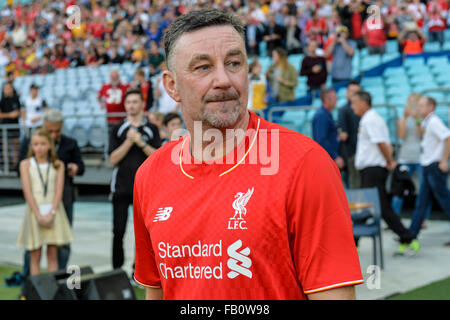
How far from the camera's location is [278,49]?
11969 mm

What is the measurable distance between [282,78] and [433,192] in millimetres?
4737

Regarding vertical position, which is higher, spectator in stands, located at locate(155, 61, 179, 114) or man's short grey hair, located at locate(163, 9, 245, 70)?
man's short grey hair, located at locate(163, 9, 245, 70)

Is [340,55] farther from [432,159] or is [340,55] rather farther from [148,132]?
[148,132]

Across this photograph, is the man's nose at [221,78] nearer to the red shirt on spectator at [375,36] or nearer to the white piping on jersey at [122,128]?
the white piping on jersey at [122,128]

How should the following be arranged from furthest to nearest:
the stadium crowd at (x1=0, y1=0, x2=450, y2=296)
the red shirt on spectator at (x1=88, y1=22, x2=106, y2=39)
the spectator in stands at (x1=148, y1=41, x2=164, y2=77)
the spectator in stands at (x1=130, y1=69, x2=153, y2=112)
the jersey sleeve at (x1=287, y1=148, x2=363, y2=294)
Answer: the red shirt on spectator at (x1=88, y1=22, x2=106, y2=39)
the spectator in stands at (x1=148, y1=41, x2=164, y2=77)
the spectator in stands at (x1=130, y1=69, x2=153, y2=112)
the stadium crowd at (x1=0, y1=0, x2=450, y2=296)
the jersey sleeve at (x1=287, y1=148, x2=363, y2=294)

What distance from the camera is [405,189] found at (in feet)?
28.1

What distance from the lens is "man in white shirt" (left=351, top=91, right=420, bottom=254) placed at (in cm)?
772

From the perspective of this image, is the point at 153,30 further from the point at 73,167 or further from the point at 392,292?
the point at 392,292

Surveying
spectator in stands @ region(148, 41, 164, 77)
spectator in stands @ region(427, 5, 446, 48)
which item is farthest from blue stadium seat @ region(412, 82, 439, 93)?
spectator in stands @ region(148, 41, 164, 77)

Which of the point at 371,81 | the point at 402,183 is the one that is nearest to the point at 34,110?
the point at 371,81

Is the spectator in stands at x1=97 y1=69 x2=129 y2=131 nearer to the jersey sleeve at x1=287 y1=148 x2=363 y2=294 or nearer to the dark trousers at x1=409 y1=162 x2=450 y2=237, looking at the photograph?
the dark trousers at x1=409 y1=162 x2=450 y2=237

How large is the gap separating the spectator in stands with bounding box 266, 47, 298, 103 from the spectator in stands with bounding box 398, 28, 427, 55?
2.97 meters

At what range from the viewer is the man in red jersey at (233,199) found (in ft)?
5.81

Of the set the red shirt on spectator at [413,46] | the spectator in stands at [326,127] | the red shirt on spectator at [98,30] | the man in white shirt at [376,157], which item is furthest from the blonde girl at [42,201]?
the red shirt on spectator at [98,30]
